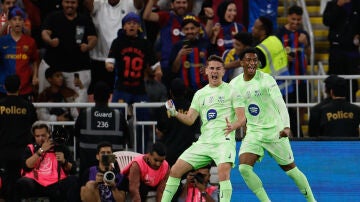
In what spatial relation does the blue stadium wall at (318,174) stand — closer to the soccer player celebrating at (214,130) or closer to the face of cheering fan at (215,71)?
the soccer player celebrating at (214,130)

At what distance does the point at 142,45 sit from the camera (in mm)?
21812

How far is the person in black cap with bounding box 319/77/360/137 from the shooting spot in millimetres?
20719

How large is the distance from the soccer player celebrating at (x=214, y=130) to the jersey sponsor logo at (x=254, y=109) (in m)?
0.20

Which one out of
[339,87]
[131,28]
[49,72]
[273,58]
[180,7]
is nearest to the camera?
[339,87]

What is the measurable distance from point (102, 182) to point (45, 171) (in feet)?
3.94

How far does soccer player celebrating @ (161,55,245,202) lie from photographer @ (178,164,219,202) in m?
0.85

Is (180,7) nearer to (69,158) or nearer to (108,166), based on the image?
(69,158)

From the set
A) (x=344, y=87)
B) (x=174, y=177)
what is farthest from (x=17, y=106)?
(x=344, y=87)

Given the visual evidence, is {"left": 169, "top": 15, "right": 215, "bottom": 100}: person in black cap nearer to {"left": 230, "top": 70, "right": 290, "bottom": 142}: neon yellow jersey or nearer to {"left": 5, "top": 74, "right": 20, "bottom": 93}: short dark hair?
{"left": 5, "top": 74, "right": 20, "bottom": 93}: short dark hair

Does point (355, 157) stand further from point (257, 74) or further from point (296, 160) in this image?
point (257, 74)

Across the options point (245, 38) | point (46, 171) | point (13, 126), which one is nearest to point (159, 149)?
point (46, 171)

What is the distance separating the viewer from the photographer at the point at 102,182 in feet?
63.0

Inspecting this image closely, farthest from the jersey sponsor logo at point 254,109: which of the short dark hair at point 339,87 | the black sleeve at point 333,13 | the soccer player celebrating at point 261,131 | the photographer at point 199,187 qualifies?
the black sleeve at point 333,13

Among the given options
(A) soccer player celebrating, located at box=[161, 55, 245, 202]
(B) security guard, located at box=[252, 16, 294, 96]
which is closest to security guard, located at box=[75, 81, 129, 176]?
(A) soccer player celebrating, located at box=[161, 55, 245, 202]
